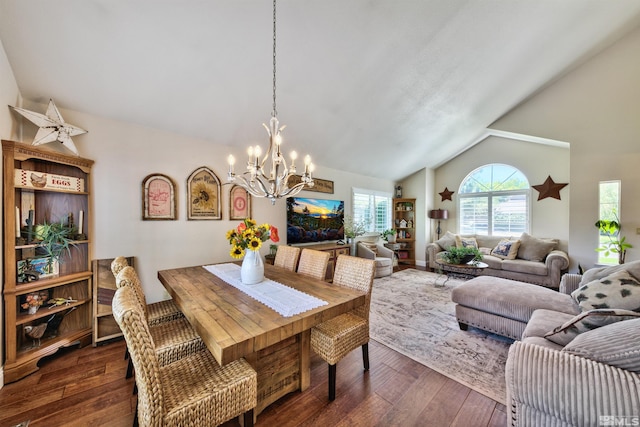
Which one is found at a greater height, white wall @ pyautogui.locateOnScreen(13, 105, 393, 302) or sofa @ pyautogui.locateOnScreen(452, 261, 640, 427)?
white wall @ pyautogui.locateOnScreen(13, 105, 393, 302)

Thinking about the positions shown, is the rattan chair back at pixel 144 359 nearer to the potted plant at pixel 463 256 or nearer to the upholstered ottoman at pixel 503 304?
the upholstered ottoman at pixel 503 304

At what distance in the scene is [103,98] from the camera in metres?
2.34

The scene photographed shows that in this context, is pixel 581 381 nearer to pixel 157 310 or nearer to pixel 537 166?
pixel 157 310

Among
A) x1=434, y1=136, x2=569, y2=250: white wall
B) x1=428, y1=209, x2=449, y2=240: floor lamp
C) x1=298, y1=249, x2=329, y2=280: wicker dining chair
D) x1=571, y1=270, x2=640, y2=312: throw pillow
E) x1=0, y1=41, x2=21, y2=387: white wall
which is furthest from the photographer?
x1=428, y1=209, x2=449, y2=240: floor lamp

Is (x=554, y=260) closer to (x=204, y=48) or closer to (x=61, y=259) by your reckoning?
(x=204, y=48)

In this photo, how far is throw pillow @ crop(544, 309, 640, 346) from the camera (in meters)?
1.33

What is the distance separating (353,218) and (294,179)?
1810mm

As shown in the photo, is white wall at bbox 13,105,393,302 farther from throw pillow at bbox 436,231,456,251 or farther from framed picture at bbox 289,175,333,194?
throw pillow at bbox 436,231,456,251

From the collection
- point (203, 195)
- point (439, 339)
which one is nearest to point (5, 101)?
point (203, 195)

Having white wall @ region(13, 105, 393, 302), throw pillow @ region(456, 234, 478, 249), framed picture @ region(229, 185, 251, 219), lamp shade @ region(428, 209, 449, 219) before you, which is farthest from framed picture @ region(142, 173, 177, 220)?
lamp shade @ region(428, 209, 449, 219)

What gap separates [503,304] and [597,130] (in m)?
3.74

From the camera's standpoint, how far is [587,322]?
1.43 m

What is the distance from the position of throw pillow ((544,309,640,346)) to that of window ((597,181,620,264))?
342cm

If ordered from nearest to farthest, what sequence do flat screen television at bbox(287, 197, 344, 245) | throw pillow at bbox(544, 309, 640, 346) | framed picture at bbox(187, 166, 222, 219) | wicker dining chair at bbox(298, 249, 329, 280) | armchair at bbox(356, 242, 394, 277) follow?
throw pillow at bbox(544, 309, 640, 346), wicker dining chair at bbox(298, 249, 329, 280), framed picture at bbox(187, 166, 222, 219), flat screen television at bbox(287, 197, 344, 245), armchair at bbox(356, 242, 394, 277)
